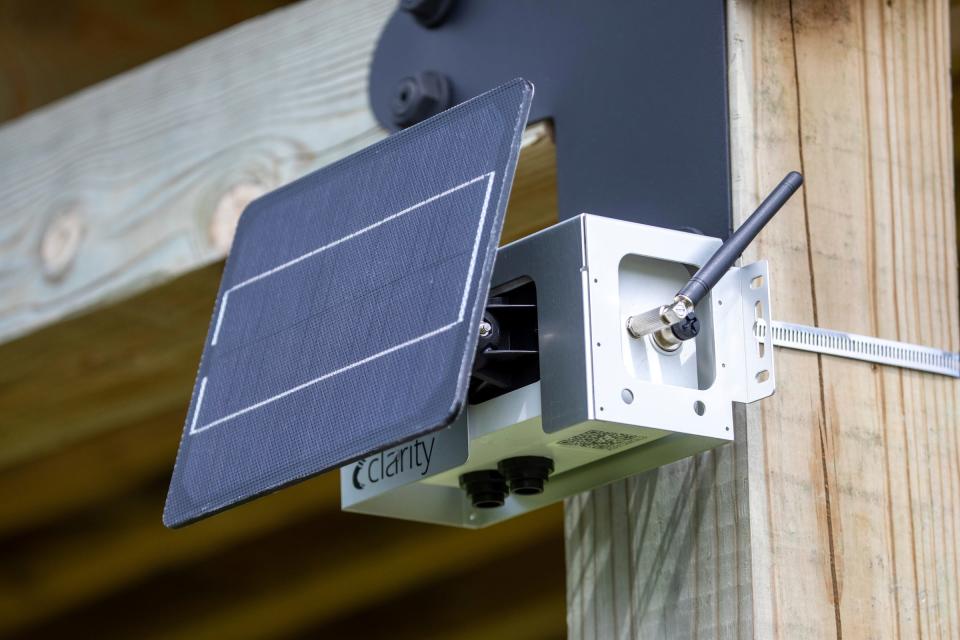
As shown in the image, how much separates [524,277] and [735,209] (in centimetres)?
21

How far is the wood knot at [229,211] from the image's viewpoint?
2307 mm

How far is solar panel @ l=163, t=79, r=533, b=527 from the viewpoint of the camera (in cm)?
144

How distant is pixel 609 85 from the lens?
6.01ft

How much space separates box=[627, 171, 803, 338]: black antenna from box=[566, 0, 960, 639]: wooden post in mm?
85

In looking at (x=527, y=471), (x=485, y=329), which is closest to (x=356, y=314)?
(x=485, y=329)

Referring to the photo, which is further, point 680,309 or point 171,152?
point 171,152

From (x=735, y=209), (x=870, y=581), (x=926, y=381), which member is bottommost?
(x=870, y=581)

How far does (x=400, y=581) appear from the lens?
156 inches

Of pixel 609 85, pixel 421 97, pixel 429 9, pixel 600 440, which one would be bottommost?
pixel 600 440

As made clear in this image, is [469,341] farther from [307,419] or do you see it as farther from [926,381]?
[926,381]

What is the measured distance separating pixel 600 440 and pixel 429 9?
714 mm

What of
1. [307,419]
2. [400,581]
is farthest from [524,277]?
[400,581]

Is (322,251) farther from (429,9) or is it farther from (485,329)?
(429,9)

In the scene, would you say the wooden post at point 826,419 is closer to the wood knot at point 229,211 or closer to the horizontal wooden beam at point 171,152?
the horizontal wooden beam at point 171,152
